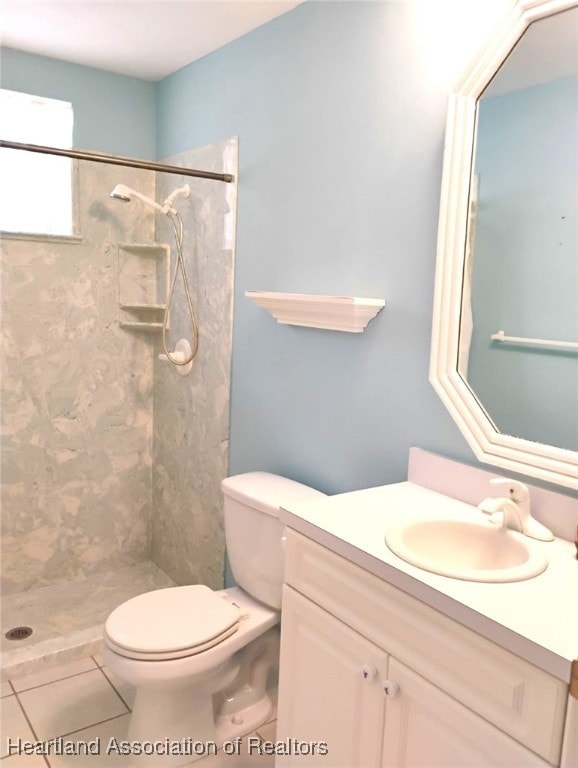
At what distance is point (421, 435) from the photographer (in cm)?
170

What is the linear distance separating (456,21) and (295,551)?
1333 millimetres

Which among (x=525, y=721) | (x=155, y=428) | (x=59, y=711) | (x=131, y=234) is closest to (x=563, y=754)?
(x=525, y=721)

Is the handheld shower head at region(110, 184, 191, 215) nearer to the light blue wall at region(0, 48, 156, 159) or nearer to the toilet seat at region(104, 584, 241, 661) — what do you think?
the light blue wall at region(0, 48, 156, 159)

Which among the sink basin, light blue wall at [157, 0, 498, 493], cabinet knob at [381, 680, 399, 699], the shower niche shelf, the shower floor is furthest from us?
the shower niche shelf

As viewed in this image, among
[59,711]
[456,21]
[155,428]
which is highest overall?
[456,21]

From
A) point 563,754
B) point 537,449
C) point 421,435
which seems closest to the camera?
point 563,754

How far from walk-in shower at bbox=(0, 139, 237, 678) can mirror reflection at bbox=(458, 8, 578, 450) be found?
113 centimetres

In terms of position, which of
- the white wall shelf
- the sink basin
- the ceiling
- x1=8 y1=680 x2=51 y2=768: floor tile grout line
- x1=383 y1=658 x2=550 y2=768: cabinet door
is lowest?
x1=8 y1=680 x2=51 y2=768: floor tile grout line

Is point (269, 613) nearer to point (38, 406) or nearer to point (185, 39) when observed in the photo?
point (38, 406)

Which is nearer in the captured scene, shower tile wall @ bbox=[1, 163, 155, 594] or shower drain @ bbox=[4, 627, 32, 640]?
shower drain @ bbox=[4, 627, 32, 640]

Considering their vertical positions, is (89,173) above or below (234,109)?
below

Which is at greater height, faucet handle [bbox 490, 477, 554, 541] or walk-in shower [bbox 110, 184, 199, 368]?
walk-in shower [bbox 110, 184, 199, 368]

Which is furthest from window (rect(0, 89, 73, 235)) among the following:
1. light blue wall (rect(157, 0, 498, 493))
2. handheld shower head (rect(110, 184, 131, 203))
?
light blue wall (rect(157, 0, 498, 493))

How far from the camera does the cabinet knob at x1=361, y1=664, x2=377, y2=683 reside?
1.27m
